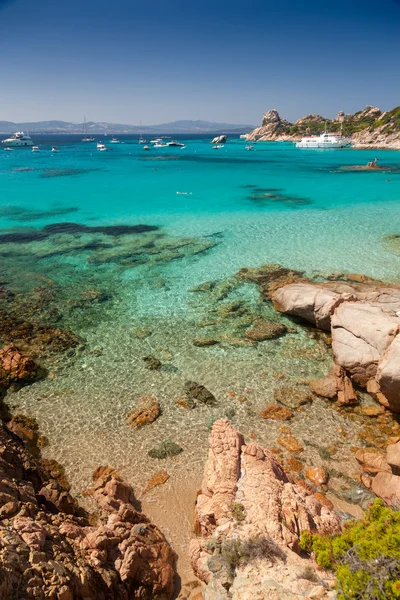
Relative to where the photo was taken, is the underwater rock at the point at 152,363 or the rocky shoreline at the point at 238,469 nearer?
the rocky shoreline at the point at 238,469

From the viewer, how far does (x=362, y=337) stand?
13758 millimetres

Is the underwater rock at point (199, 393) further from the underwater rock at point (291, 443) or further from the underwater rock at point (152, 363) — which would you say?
the underwater rock at point (291, 443)

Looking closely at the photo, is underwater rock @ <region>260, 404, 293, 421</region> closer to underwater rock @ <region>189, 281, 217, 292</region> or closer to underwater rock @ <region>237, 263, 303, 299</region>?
underwater rock @ <region>237, 263, 303, 299</region>

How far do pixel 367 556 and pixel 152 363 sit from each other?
34.9ft

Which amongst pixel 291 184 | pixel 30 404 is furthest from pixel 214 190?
pixel 30 404

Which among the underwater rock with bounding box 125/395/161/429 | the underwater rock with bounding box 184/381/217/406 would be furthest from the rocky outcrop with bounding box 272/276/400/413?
the underwater rock with bounding box 125/395/161/429

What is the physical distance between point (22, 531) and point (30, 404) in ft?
26.1

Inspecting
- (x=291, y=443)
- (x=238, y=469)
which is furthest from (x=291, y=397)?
(x=238, y=469)

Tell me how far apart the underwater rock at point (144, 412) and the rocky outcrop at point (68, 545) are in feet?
9.10

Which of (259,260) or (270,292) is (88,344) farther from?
(259,260)

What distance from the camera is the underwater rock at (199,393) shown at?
1268 centimetres

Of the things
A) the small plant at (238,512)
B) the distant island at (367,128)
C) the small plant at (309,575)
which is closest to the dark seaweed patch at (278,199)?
the small plant at (238,512)

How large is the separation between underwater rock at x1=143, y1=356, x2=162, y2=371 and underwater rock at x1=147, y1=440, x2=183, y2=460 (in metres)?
3.85

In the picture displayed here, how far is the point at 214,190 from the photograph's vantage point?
52.1m
